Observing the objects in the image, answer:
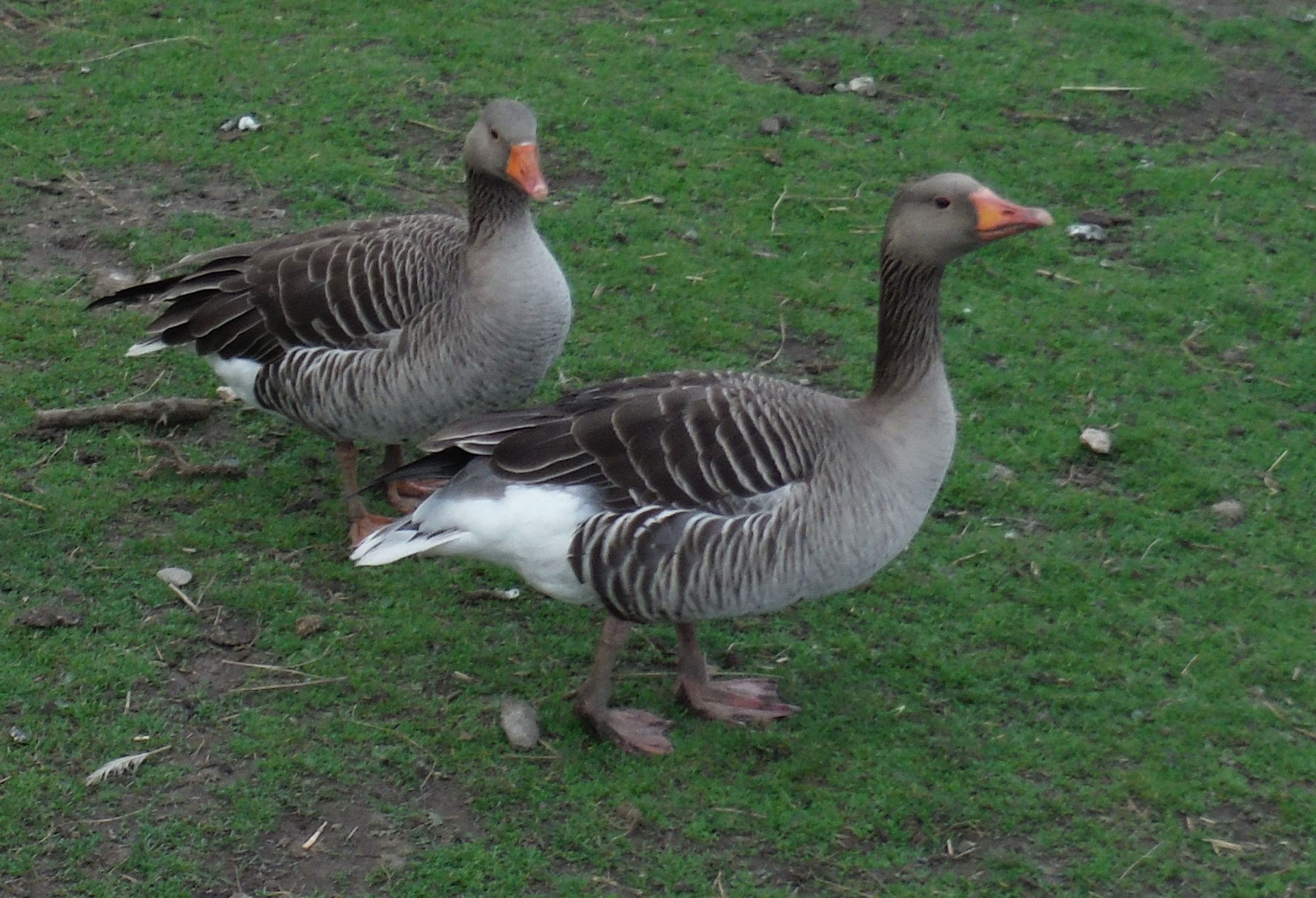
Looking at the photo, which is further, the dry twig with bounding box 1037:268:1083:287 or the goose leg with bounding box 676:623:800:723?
the dry twig with bounding box 1037:268:1083:287

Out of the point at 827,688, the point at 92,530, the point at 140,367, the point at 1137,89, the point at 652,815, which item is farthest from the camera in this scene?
the point at 1137,89

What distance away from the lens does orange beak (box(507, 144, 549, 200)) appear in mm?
4711

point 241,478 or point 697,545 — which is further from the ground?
point 697,545

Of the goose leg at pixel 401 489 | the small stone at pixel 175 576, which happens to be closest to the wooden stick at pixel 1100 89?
the goose leg at pixel 401 489

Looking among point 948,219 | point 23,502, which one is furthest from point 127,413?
point 948,219

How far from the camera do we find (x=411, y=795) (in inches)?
154

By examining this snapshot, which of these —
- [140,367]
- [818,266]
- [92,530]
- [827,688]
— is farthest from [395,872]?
[818,266]

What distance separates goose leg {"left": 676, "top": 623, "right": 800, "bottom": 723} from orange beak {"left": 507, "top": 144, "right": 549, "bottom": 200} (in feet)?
5.12

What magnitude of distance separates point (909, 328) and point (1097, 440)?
163cm

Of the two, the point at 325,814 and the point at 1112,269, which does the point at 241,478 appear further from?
the point at 1112,269

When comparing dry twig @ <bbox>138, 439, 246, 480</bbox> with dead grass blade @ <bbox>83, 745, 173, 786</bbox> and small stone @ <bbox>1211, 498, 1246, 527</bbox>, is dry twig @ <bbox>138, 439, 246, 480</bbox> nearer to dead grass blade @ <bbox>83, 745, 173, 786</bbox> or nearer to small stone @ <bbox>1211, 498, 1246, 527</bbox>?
dead grass blade @ <bbox>83, 745, 173, 786</bbox>

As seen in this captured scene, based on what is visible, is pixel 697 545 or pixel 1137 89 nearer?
pixel 697 545

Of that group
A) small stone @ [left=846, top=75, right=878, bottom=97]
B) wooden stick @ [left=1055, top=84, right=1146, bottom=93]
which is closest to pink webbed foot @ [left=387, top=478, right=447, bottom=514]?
small stone @ [left=846, top=75, right=878, bottom=97]

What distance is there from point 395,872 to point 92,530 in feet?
6.27
